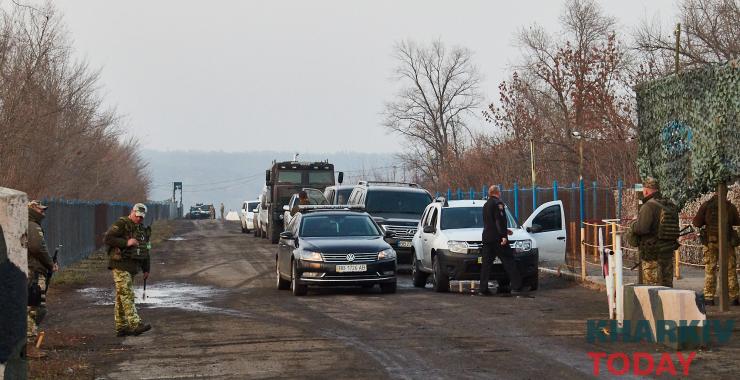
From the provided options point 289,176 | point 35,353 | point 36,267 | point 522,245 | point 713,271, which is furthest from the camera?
point 289,176

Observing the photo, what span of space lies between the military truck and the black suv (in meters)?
12.6

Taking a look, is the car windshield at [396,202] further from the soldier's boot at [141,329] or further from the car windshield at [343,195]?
the soldier's boot at [141,329]

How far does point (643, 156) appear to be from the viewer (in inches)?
765

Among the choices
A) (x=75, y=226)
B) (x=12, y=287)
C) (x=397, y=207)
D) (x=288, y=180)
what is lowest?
(x=12, y=287)

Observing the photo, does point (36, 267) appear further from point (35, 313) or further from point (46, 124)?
point (46, 124)

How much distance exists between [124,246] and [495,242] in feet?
25.0

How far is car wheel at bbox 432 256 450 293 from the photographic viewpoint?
22.4m

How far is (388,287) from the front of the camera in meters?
22.4

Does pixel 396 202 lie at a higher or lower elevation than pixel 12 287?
higher

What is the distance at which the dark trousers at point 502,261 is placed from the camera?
21.4 metres

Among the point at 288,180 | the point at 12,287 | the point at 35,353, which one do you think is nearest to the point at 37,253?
the point at 35,353

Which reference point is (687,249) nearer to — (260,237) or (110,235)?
(110,235)

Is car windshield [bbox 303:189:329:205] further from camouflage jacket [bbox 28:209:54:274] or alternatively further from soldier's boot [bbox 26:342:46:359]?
soldier's boot [bbox 26:342:46:359]

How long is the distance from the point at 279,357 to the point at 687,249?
16.0 m
